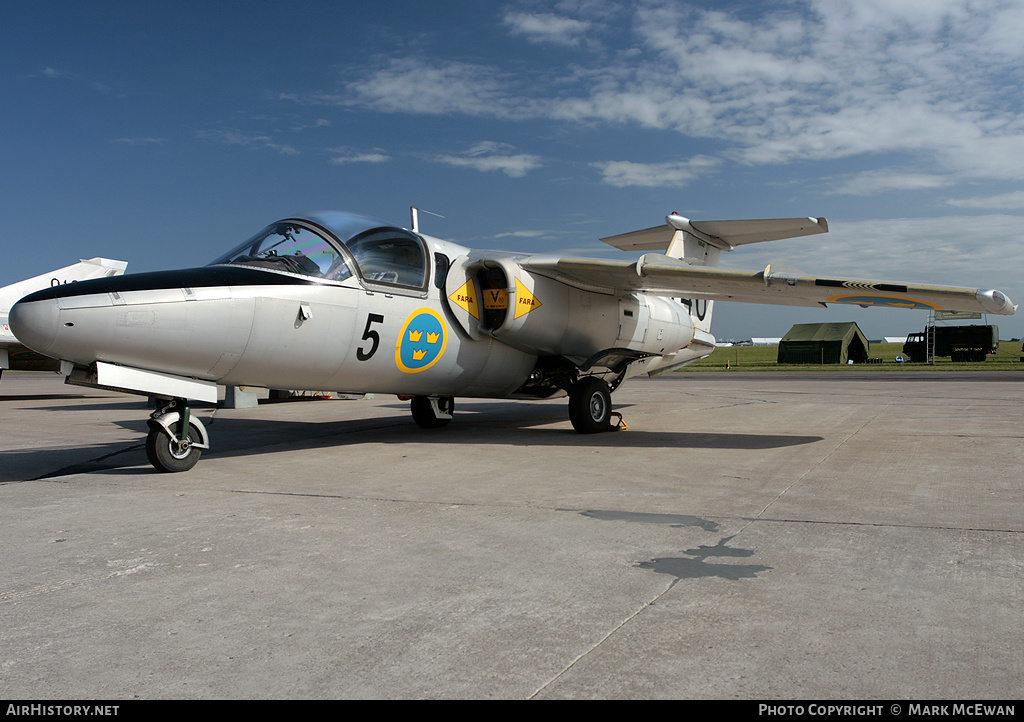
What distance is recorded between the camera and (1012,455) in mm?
7219

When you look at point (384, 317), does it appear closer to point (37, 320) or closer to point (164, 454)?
point (164, 454)

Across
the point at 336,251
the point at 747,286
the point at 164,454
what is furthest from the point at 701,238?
the point at 164,454

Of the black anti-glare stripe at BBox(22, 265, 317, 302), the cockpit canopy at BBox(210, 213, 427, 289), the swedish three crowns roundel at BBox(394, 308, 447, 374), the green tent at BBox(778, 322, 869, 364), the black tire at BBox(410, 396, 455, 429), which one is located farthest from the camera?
the green tent at BBox(778, 322, 869, 364)

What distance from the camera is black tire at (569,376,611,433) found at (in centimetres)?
991

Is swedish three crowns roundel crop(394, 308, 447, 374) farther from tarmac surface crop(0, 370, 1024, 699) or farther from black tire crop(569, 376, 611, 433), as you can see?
black tire crop(569, 376, 611, 433)

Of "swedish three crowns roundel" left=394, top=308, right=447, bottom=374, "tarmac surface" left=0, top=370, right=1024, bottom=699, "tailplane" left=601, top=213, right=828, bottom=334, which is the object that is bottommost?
"tarmac surface" left=0, top=370, right=1024, bottom=699

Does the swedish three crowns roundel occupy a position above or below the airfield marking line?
above

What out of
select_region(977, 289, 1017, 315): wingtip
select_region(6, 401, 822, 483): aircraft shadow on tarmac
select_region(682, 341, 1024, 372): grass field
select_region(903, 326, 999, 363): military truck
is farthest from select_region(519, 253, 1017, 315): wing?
select_region(903, 326, 999, 363): military truck

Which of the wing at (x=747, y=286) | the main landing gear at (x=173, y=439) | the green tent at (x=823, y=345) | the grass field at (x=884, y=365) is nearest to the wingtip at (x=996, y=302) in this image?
the wing at (x=747, y=286)

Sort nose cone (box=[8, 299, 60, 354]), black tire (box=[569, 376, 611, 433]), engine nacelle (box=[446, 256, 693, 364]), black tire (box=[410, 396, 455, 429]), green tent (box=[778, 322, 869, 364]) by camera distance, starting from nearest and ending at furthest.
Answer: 1. nose cone (box=[8, 299, 60, 354])
2. engine nacelle (box=[446, 256, 693, 364])
3. black tire (box=[569, 376, 611, 433])
4. black tire (box=[410, 396, 455, 429])
5. green tent (box=[778, 322, 869, 364])

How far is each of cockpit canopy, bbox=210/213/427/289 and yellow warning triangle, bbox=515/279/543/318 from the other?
1.33 m

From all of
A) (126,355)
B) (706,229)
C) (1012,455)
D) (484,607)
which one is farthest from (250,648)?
(706,229)

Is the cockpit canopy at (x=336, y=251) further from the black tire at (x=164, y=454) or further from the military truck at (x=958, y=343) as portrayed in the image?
the military truck at (x=958, y=343)

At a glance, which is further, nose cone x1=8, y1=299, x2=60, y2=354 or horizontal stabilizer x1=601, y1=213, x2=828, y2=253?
horizontal stabilizer x1=601, y1=213, x2=828, y2=253
